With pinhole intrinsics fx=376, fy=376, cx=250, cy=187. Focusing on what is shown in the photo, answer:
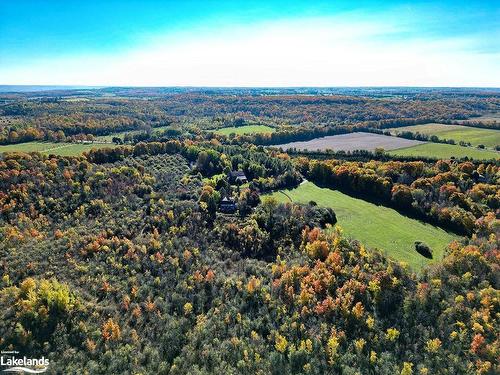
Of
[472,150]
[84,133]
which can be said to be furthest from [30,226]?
[472,150]

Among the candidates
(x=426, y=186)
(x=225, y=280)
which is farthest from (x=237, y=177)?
(x=426, y=186)

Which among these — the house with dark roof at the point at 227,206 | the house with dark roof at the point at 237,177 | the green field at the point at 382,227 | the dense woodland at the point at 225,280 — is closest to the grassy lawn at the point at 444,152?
the dense woodland at the point at 225,280

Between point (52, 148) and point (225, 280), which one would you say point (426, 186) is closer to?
point (225, 280)

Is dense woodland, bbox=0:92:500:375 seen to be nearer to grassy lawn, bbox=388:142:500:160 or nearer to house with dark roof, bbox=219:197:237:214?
house with dark roof, bbox=219:197:237:214

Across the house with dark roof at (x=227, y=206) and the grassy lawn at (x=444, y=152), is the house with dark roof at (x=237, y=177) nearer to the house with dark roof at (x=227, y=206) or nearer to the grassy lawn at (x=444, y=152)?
the house with dark roof at (x=227, y=206)

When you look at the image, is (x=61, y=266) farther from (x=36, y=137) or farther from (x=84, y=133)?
(x=84, y=133)

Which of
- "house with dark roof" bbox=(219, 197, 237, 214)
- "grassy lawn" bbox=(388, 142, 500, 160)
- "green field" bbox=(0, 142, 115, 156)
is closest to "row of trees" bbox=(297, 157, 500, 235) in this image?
"grassy lawn" bbox=(388, 142, 500, 160)
